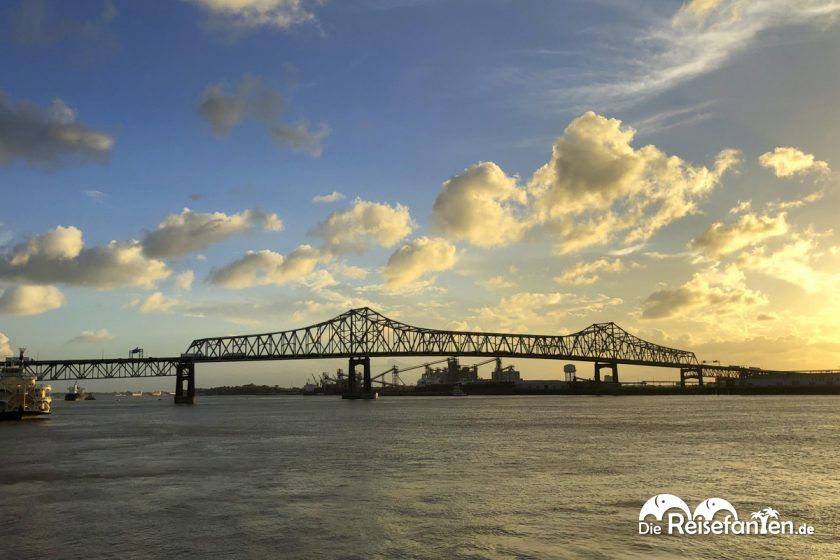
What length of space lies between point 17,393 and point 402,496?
9276 centimetres

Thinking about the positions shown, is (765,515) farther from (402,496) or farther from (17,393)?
(17,393)

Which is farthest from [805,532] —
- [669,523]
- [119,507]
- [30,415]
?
[30,415]

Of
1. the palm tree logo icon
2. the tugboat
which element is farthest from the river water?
the tugboat

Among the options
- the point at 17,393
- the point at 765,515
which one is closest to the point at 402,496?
the point at 765,515

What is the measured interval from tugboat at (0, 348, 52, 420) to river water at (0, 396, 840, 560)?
4827 cm

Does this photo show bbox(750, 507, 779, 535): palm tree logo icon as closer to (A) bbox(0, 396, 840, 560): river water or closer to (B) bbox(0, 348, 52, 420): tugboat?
(A) bbox(0, 396, 840, 560): river water

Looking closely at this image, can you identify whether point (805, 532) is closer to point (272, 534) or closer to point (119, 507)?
point (272, 534)

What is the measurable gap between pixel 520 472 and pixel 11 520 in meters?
25.4

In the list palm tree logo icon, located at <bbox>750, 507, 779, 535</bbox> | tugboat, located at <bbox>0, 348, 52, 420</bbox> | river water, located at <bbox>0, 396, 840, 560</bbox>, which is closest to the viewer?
river water, located at <bbox>0, 396, 840, 560</bbox>

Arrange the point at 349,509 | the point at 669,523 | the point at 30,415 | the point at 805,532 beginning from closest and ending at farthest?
the point at 805,532, the point at 669,523, the point at 349,509, the point at 30,415

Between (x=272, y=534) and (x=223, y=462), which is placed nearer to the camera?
(x=272, y=534)

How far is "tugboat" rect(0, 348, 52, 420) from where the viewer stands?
98.9 metres

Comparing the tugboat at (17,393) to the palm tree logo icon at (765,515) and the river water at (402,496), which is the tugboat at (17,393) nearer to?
the river water at (402,496)

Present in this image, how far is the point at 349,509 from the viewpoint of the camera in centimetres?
2784
